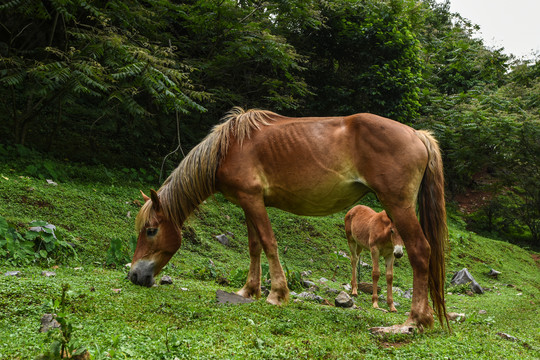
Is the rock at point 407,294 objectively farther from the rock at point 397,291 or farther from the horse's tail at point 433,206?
the horse's tail at point 433,206

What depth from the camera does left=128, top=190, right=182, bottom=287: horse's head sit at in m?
4.95

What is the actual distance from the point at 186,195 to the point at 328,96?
42.6ft

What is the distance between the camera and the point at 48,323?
3.15 m

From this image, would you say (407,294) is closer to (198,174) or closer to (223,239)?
(223,239)

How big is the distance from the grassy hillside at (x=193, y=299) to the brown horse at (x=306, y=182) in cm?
44

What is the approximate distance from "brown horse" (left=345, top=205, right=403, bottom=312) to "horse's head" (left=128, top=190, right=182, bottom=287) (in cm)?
374

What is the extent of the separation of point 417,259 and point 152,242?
3048mm

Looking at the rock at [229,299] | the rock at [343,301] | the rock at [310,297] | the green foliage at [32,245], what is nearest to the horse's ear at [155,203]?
the rock at [229,299]

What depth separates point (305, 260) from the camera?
9.71 metres

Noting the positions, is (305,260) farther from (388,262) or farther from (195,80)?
(195,80)

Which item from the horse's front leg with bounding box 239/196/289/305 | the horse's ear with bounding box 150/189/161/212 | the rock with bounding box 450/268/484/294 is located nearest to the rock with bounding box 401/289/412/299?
the rock with bounding box 450/268/484/294

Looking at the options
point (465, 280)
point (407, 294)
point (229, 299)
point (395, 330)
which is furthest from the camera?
point (465, 280)

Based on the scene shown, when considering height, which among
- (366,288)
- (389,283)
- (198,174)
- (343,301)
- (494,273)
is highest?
(198,174)

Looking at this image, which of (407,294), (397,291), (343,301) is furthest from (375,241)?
(343,301)
